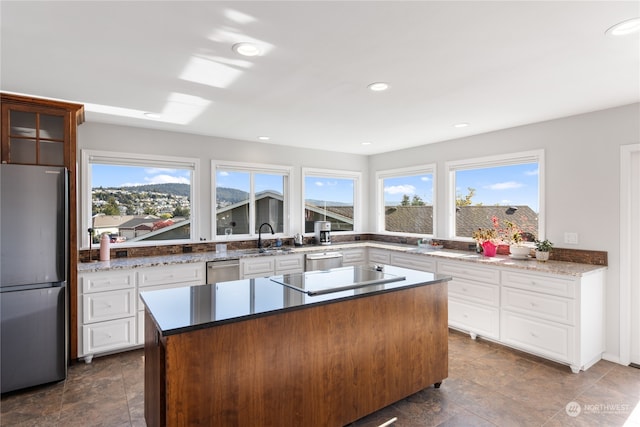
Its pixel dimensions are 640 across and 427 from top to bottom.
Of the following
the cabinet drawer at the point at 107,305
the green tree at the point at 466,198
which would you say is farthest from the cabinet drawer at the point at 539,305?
the cabinet drawer at the point at 107,305

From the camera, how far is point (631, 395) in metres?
2.64

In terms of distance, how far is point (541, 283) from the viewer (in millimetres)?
3240

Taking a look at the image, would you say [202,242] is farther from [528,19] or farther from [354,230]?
[528,19]

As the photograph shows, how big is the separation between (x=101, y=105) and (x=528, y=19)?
3.39 metres

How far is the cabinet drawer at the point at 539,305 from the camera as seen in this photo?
307cm

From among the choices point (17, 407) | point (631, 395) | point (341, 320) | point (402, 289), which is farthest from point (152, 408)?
point (631, 395)

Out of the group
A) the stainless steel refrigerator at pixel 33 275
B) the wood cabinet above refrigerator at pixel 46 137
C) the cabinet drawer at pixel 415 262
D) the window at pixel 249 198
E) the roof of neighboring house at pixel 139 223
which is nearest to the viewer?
the stainless steel refrigerator at pixel 33 275

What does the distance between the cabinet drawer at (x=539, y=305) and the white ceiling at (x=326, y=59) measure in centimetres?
178

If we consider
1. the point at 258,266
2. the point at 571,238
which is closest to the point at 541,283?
the point at 571,238

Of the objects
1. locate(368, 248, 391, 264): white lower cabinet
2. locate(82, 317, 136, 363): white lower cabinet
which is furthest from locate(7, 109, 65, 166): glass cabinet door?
locate(368, 248, 391, 264): white lower cabinet

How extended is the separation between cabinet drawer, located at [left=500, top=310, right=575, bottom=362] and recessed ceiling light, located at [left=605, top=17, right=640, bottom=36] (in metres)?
2.37

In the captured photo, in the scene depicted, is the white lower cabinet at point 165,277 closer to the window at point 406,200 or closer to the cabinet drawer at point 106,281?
the cabinet drawer at point 106,281

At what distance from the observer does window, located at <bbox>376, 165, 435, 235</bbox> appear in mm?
5146

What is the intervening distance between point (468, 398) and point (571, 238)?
6.70 ft
